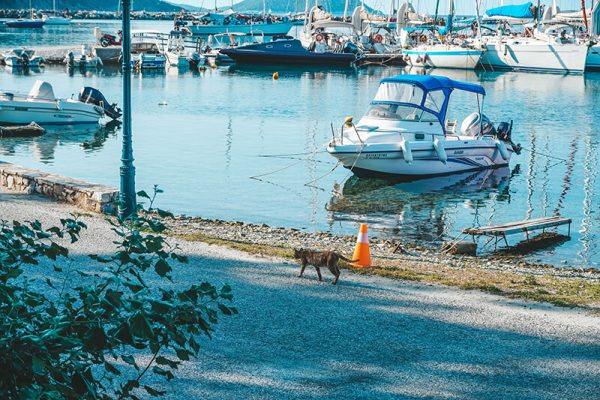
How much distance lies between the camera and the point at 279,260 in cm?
1281

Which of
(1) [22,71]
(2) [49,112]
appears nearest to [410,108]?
(2) [49,112]

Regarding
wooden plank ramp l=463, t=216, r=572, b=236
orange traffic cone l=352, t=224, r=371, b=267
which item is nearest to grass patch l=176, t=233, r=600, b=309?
orange traffic cone l=352, t=224, r=371, b=267

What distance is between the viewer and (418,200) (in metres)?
25.0

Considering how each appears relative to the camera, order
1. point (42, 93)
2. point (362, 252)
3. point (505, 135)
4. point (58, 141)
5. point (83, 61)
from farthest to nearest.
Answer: point (83, 61), point (42, 93), point (58, 141), point (505, 135), point (362, 252)

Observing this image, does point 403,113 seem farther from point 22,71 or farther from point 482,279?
point 22,71

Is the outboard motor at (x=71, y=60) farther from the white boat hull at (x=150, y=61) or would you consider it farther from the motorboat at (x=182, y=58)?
the motorboat at (x=182, y=58)

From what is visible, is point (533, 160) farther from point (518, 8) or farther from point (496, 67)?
point (518, 8)

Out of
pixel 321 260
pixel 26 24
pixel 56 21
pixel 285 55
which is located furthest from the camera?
pixel 56 21

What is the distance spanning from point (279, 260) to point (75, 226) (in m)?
7.13

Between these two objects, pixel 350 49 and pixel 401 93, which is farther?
pixel 350 49

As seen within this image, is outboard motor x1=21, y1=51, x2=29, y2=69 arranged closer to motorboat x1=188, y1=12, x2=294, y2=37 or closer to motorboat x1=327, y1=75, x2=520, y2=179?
motorboat x1=188, y1=12, x2=294, y2=37

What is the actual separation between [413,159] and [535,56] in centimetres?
5104

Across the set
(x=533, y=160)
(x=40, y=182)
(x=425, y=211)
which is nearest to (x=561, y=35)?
(x=533, y=160)

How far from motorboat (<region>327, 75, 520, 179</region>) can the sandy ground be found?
48.6 ft
